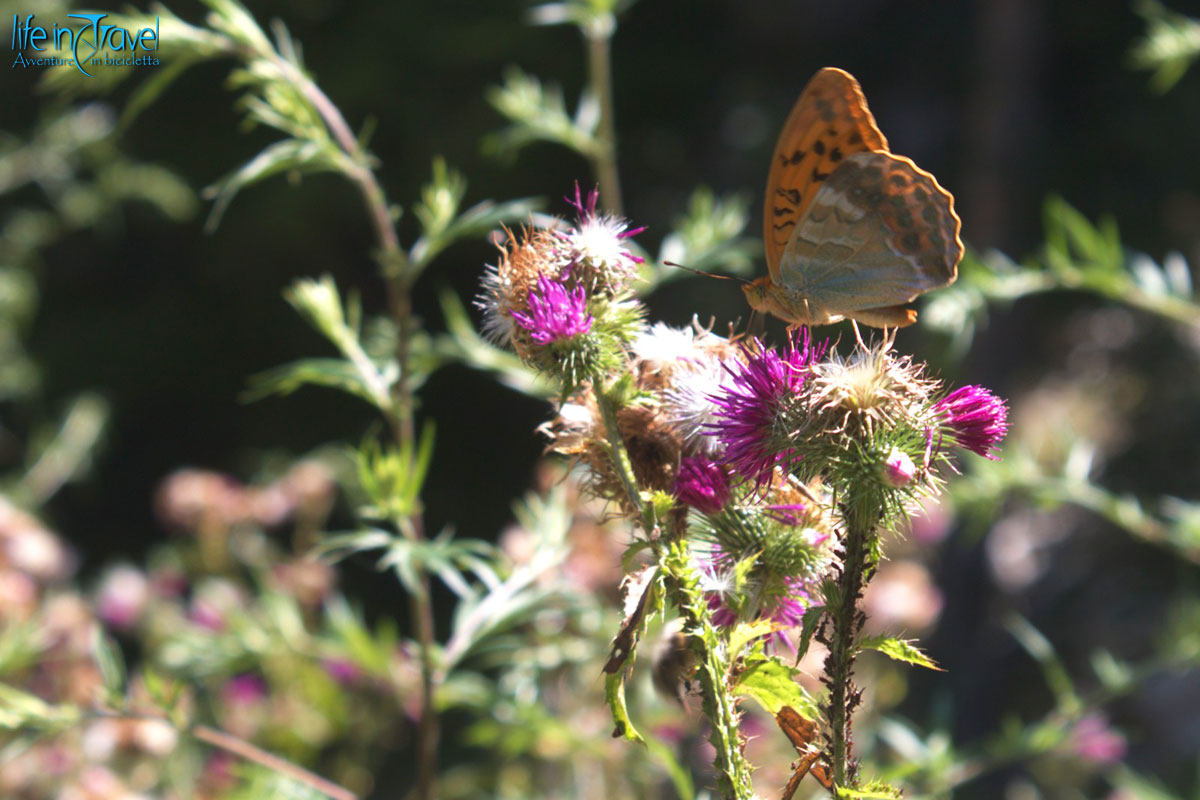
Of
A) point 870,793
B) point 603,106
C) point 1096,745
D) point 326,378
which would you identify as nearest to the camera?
point 870,793

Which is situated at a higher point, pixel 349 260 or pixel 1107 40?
pixel 1107 40

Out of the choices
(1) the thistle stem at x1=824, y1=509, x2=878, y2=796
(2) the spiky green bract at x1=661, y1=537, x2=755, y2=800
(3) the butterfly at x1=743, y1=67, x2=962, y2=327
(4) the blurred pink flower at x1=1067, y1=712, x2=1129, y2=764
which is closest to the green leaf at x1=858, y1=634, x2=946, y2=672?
(1) the thistle stem at x1=824, y1=509, x2=878, y2=796

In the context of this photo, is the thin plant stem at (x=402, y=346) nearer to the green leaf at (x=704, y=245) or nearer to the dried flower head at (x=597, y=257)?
the dried flower head at (x=597, y=257)

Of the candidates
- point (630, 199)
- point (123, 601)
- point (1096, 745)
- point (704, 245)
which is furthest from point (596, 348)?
point (630, 199)

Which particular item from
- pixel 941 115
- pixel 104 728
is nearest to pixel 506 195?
pixel 941 115

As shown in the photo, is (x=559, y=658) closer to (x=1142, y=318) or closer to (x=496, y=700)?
(x=496, y=700)

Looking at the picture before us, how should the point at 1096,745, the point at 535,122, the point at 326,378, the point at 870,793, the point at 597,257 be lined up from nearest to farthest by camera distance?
the point at 870,793 → the point at 597,257 → the point at 326,378 → the point at 535,122 → the point at 1096,745

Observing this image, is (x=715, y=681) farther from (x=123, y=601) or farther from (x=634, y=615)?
(x=123, y=601)
